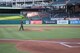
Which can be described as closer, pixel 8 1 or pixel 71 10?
pixel 71 10

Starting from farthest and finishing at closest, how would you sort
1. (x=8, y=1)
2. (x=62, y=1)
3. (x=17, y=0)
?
(x=17, y=0) < (x=8, y=1) < (x=62, y=1)

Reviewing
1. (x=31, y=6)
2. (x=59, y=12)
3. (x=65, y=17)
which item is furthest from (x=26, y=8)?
(x=65, y=17)

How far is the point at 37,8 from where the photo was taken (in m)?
60.2

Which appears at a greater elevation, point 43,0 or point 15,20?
point 43,0

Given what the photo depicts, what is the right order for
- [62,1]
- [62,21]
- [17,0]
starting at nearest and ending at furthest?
[62,21] → [62,1] → [17,0]

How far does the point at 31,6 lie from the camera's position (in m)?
60.8

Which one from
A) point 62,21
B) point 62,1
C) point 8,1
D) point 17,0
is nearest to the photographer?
point 62,21

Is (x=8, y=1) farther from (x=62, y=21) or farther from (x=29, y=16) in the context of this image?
(x=62, y=21)

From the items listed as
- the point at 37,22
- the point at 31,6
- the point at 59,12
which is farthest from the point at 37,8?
the point at 37,22

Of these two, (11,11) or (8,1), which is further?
(8,1)

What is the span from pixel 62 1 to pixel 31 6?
29.2 feet

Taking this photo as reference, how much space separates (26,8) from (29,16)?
366cm

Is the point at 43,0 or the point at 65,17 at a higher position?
the point at 43,0

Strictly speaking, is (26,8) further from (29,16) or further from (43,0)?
(43,0)
